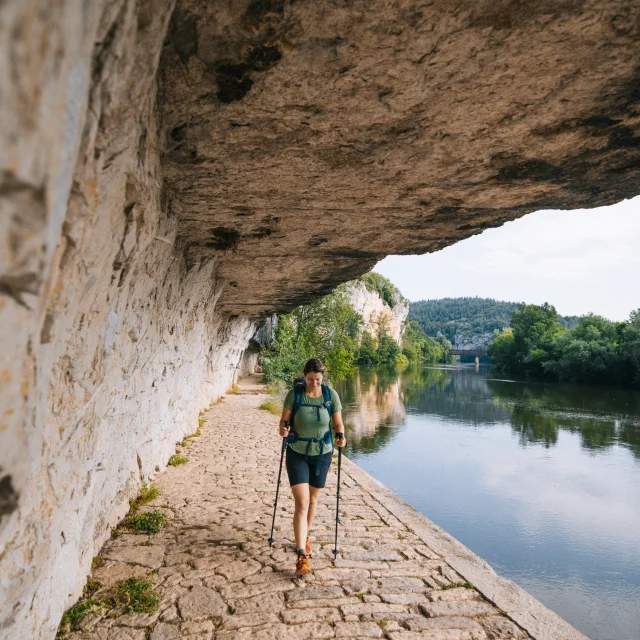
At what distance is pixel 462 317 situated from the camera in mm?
181625

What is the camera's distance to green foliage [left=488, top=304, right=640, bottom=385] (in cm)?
3747

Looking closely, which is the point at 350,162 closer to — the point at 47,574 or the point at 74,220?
the point at 74,220

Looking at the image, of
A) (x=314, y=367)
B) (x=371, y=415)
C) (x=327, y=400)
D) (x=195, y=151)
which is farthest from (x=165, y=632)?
(x=371, y=415)

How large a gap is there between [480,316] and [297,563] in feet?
598

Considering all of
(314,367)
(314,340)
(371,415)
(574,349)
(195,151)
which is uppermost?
(574,349)

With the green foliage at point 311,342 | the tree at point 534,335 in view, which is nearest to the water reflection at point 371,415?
the green foliage at point 311,342

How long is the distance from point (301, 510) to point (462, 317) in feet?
605

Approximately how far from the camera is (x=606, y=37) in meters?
2.58

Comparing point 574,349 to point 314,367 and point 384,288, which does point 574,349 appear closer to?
point 314,367

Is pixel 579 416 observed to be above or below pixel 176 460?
below

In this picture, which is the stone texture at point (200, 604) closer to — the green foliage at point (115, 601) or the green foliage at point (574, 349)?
the green foliage at point (115, 601)

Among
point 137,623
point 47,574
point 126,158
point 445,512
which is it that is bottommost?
point 445,512

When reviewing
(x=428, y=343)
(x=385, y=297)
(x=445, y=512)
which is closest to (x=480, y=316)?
(x=428, y=343)

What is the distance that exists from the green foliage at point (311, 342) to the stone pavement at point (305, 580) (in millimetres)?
15058
